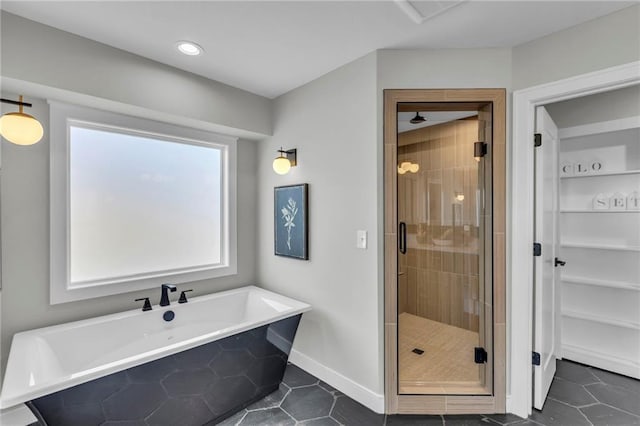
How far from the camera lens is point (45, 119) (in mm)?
2023

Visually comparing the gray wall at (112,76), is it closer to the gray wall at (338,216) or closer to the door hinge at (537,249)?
the gray wall at (338,216)

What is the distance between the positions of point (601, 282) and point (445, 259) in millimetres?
1261

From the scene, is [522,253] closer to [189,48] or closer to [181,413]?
[181,413]

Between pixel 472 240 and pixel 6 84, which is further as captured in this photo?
pixel 472 240

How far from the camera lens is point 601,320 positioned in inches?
102

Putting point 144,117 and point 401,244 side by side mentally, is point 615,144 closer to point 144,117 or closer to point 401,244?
point 401,244

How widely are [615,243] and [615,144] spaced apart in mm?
878

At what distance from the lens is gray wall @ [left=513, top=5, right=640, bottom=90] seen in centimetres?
163

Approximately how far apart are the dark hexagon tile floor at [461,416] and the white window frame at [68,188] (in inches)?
49.7

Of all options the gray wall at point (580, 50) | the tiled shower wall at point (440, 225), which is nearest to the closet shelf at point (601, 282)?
the tiled shower wall at point (440, 225)

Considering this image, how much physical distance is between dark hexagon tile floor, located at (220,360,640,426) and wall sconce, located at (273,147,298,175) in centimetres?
181

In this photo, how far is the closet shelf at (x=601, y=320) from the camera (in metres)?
2.46

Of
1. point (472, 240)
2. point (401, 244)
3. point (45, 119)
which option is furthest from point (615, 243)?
point (45, 119)

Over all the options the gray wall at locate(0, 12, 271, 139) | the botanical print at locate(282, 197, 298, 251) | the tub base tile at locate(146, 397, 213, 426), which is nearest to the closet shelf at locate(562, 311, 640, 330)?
the botanical print at locate(282, 197, 298, 251)
